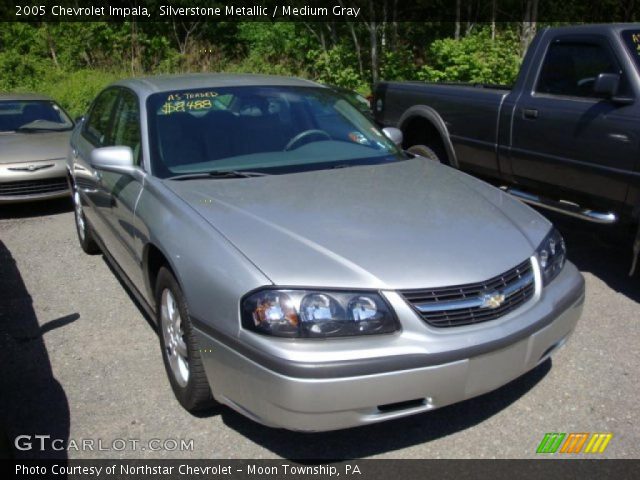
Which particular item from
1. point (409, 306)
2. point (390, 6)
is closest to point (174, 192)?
point (409, 306)

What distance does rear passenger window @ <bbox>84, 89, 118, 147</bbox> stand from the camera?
457cm

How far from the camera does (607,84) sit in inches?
173

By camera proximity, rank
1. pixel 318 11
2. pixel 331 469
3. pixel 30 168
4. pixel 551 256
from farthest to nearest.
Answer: pixel 318 11
pixel 30 168
pixel 551 256
pixel 331 469

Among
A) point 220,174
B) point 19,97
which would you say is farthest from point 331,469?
point 19,97

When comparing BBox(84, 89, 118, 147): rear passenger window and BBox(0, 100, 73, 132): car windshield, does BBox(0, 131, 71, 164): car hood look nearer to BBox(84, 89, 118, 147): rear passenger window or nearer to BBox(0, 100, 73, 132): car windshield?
BBox(0, 100, 73, 132): car windshield

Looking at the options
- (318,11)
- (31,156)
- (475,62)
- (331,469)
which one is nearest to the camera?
(331,469)

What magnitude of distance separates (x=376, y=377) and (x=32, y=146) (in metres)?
6.29

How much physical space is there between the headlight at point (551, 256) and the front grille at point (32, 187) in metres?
5.72

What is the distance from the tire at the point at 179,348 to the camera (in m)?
2.84

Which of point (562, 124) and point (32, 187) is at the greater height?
point (562, 124)

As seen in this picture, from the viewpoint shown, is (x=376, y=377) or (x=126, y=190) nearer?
(x=376, y=377)

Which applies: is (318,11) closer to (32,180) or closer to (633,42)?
(32,180)

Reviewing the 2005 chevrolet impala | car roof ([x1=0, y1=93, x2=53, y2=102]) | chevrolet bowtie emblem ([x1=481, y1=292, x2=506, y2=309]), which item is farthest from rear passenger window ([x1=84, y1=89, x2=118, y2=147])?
car roof ([x1=0, y1=93, x2=53, y2=102])

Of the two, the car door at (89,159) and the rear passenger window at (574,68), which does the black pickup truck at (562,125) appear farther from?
the car door at (89,159)
